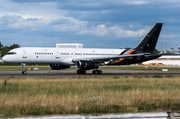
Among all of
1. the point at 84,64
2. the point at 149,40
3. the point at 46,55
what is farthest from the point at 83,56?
the point at 149,40

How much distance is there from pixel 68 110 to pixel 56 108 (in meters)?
0.67

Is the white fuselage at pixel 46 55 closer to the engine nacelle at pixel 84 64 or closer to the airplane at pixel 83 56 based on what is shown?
the airplane at pixel 83 56

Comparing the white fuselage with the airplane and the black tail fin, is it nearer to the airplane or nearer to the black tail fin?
the airplane

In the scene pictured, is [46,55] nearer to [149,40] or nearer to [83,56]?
[83,56]

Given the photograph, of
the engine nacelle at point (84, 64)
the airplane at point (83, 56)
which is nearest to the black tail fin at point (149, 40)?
the airplane at point (83, 56)

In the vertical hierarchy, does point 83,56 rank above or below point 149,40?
below

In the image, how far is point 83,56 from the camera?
43656mm

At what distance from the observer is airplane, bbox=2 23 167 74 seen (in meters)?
39.8

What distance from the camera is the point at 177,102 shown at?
43.2 ft

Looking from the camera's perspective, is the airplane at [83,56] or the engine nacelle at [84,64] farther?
the airplane at [83,56]

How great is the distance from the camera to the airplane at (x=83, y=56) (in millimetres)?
39812

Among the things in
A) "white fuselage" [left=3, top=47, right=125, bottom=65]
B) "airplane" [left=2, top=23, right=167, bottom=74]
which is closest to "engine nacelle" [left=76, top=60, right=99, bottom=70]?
"airplane" [left=2, top=23, right=167, bottom=74]

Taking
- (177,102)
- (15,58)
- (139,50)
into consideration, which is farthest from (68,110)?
(139,50)

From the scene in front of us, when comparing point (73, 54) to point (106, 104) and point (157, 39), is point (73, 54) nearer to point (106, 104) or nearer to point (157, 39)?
point (157, 39)
